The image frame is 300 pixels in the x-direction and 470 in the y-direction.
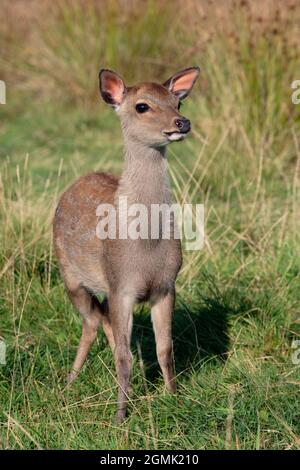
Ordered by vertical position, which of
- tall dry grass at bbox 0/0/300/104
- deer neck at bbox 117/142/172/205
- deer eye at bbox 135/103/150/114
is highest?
tall dry grass at bbox 0/0/300/104

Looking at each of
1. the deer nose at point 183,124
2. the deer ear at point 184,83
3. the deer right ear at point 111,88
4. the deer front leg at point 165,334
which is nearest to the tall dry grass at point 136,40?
the deer ear at point 184,83

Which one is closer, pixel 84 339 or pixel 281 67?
pixel 84 339

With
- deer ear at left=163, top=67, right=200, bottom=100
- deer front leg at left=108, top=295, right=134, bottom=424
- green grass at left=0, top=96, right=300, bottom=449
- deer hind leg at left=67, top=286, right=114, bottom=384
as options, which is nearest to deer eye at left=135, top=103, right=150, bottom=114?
deer ear at left=163, top=67, right=200, bottom=100

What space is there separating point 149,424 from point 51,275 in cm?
193

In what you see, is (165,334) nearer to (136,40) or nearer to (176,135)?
(176,135)

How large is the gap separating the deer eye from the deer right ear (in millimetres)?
245

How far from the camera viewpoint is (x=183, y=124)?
430cm

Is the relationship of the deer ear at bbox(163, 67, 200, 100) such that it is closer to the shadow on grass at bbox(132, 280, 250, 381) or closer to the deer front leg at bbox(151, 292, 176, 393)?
the deer front leg at bbox(151, 292, 176, 393)

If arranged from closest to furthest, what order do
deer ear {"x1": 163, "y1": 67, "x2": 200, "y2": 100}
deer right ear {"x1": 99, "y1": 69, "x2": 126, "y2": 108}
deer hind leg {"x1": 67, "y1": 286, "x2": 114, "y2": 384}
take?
deer right ear {"x1": 99, "y1": 69, "x2": 126, "y2": 108} < deer ear {"x1": 163, "y1": 67, "x2": 200, "y2": 100} < deer hind leg {"x1": 67, "y1": 286, "x2": 114, "y2": 384}

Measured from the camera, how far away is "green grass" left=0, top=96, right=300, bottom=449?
164 inches

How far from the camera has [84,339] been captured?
201 inches
